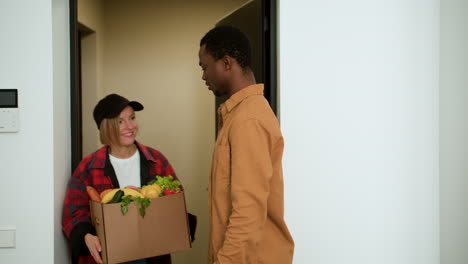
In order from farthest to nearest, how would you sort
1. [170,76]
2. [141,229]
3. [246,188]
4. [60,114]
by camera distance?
[170,76], [60,114], [141,229], [246,188]

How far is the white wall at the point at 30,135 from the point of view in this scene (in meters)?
1.68

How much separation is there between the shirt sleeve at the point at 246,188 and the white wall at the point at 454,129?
1.14 m

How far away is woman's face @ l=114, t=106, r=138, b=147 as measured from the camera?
6.54ft

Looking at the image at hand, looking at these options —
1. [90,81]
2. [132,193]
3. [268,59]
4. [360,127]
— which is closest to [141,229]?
[132,193]

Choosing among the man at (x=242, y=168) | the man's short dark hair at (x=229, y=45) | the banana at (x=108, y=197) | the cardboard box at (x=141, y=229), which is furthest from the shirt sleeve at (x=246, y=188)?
the banana at (x=108, y=197)

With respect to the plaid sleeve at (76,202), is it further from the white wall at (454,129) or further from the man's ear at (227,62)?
the white wall at (454,129)

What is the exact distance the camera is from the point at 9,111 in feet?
5.49

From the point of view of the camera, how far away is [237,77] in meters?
1.26

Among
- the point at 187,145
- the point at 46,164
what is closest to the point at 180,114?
the point at 187,145

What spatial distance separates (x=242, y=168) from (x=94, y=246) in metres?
0.84

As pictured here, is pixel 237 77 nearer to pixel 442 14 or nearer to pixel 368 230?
pixel 368 230

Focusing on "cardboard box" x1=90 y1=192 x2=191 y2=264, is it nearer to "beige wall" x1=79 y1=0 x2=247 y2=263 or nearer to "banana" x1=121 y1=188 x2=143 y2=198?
"banana" x1=121 y1=188 x2=143 y2=198

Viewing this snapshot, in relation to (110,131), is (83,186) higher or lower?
→ lower

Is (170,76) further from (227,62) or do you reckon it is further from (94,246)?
(227,62)
